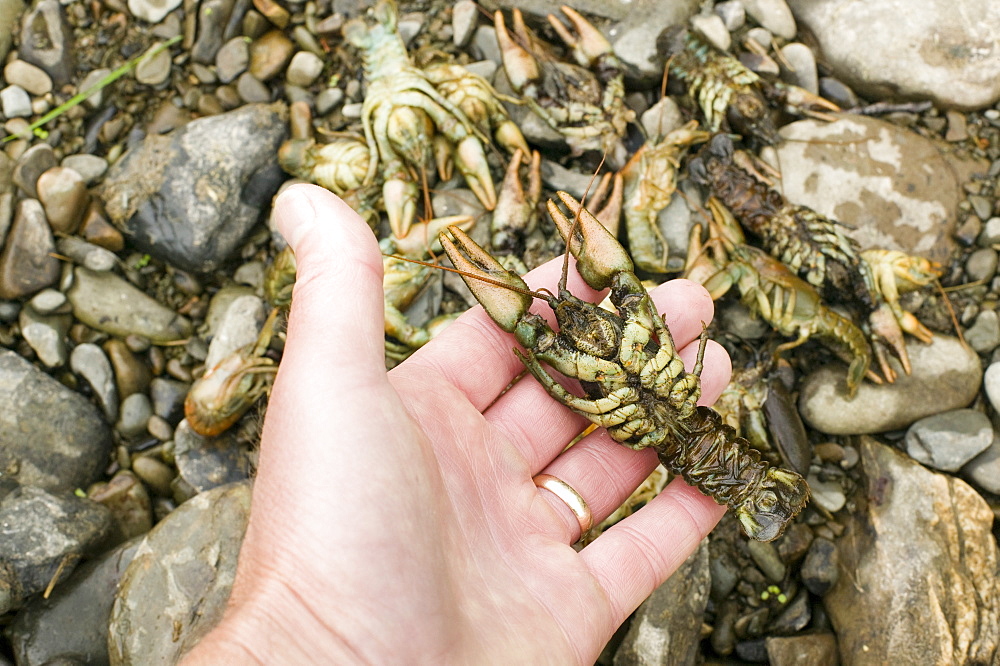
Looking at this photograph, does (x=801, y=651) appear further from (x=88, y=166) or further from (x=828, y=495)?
(x=88, y=166)

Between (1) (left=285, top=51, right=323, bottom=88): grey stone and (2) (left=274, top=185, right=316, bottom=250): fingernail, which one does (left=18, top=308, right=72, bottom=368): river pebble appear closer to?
(1) (left=285, top=51, right=323, bottom=88): grey stone

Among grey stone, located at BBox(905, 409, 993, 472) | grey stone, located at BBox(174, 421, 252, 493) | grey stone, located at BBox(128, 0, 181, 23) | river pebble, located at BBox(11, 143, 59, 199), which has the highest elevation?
grey stone, located at BBox(128, 0, 181, 23)

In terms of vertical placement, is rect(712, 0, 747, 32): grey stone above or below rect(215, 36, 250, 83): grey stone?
below

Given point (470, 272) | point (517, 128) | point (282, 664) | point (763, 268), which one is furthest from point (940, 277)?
point (282, 664)

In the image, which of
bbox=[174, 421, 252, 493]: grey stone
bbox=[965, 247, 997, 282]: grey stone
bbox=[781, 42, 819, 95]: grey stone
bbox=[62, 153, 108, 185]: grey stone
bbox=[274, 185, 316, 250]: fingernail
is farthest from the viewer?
bbox=[781, 42, 819, 95]: grey stone

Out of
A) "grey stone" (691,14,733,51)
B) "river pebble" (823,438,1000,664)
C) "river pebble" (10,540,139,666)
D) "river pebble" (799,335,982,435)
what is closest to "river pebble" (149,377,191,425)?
"river pebble" (10,540,139,666)

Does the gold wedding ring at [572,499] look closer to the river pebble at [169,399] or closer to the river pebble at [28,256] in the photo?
the river pebble at [169,399]

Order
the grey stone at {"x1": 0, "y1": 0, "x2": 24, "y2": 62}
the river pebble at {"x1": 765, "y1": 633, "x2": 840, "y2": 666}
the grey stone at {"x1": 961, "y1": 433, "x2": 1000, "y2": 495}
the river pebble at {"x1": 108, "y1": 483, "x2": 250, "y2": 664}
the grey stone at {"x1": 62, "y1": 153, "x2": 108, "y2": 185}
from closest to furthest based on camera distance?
1. the river pebble at {"x1": 108, "y1": 483, "x2": 250, "y2": 664}
2. the river pebble at {"x1": 765, "y1": 633, "x2": 840, "y2": 666}
3. the grey stone at {"x1": 961, "y1": 433, "x2": 1000, "y2": 495}
4. the grey stone at {"x1": 62, "y1": 153, "x2": 108, "y2": 185}
5. the grey stone at {"x1": 0, "y1": 0, "x2": 24, "y2": 62}

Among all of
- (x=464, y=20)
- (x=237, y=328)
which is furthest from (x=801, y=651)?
(x=464, y=20)
